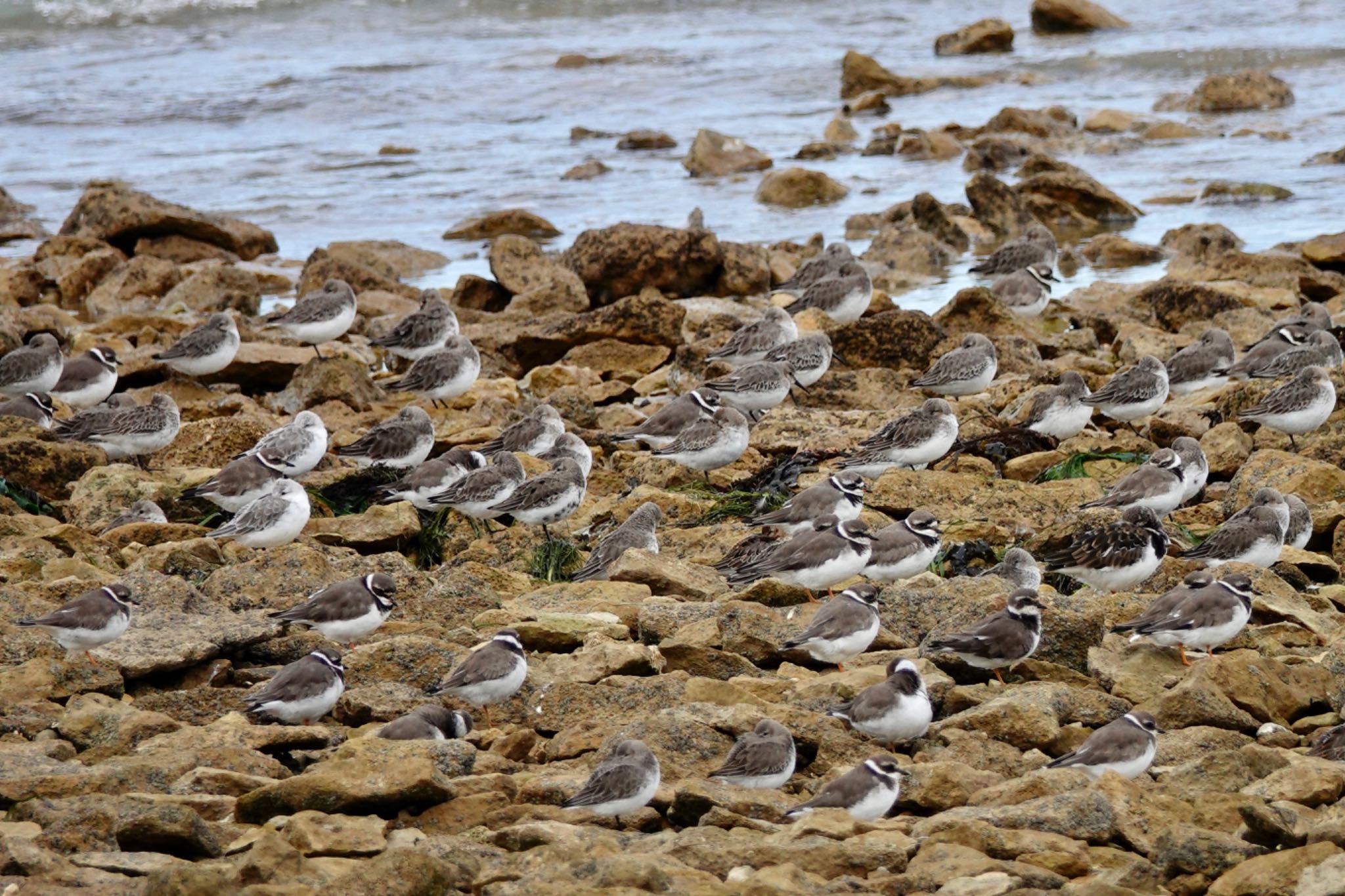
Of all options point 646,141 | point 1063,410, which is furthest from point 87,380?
point 646,141

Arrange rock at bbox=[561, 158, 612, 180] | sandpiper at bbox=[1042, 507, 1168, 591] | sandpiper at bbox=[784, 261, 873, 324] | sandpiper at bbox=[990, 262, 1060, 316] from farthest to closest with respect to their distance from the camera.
Answer: 1. rock at bbox=[561, 158, 612, 180]
2. sandpiper at bbox=[990, 262, 1060, 316]
3. sandpiper at bbox=[784, 261, 873, 324]
4. sandpiper at bbox=[1042, 507, 1168, 591]

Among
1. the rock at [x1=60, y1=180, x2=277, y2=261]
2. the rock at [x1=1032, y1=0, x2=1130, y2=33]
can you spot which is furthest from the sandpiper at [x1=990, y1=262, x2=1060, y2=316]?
the rock at [x1=1032, y1=0, x2=1130, y2=33]

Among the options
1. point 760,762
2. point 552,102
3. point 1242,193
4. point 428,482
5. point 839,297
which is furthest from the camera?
point 552,102

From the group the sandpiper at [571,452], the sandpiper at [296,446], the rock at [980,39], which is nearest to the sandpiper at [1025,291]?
the sandpiper at [571,452]

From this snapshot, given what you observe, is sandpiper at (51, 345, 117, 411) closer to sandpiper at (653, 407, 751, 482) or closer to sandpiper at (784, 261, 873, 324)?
sandpiper at (653, 407, 751, 482)

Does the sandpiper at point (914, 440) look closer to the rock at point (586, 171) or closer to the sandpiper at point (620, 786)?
the sandpiper at point (620, 786)

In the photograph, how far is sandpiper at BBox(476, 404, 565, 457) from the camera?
14102 millimetres

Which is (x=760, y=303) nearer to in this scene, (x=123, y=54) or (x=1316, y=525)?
(x=1316, y=525)

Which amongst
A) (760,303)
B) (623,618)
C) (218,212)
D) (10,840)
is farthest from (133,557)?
(218,212)

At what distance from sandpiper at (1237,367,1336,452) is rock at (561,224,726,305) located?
845cm

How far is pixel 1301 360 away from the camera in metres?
15.2

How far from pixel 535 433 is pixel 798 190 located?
15041 mm

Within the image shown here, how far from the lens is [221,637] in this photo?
9.62 m

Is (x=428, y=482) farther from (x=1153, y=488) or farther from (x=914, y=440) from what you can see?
(x=1153, y=488)
